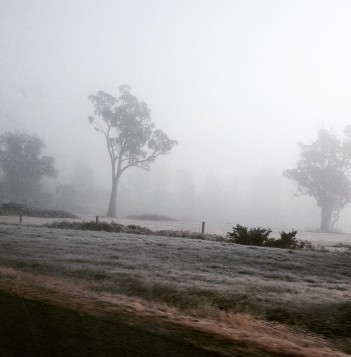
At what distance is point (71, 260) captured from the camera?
5.62 meters

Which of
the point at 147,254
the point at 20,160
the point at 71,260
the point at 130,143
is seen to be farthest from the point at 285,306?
the point at 20,160

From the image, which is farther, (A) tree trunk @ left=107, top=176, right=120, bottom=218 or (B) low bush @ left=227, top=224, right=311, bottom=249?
(A) tree trunk @ left=107, top=176, right=120, bottom=218

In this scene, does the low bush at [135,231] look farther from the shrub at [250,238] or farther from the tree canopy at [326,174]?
the tree canopy at [326,174]

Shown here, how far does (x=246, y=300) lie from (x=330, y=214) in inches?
1570

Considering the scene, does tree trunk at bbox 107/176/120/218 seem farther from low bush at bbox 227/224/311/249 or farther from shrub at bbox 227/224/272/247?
shrub at bbox 227/224/272/247

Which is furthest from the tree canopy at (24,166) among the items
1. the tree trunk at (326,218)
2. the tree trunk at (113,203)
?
the tree trunk at (326,218)

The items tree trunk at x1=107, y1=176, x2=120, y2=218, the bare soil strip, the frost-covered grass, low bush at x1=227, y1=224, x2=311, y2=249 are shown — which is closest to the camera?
the bare soil strip

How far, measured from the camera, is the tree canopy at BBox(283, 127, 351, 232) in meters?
38.2

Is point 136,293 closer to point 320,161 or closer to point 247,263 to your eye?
point 247,263

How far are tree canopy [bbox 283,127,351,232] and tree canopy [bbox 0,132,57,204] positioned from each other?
30.3m

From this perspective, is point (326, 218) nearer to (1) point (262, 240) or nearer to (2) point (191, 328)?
(1) point (262, 240)

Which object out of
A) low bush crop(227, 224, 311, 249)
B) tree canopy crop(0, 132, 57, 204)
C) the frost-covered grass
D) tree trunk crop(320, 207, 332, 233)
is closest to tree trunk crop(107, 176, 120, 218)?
tree canopy crop(0, 132, 57, 204)

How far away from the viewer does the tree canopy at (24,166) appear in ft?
137

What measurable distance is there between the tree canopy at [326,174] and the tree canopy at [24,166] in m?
30.3
